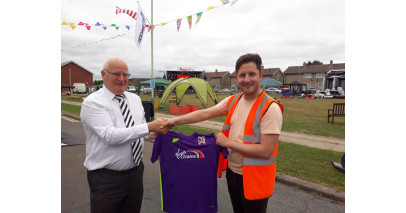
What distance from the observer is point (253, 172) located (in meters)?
2.00

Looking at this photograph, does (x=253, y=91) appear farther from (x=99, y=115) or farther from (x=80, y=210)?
(x=80, y=210)

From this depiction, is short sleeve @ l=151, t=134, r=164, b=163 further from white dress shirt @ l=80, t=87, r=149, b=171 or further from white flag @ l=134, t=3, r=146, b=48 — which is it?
white flag @ l=134, t=3, r=146, b=48

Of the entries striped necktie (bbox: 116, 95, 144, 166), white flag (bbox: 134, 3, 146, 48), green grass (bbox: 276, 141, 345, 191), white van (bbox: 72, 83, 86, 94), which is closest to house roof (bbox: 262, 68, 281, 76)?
white van (bbox: 72, 83, 86, 94)

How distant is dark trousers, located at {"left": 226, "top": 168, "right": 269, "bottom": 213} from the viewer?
2088mm

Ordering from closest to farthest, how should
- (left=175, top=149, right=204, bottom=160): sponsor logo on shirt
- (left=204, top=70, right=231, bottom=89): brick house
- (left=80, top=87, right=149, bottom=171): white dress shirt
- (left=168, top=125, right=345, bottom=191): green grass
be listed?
(left=80, top=87, right=149, bottom=171): white dress shirt, (left=175, top=149, right=204, bottom=160): sponsor logo on shirt, (left=168, top=125, right=345, bottom=191): green grass, (left=204, top=70, right=231, bottom=89): brick house

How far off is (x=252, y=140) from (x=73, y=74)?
62.8 m

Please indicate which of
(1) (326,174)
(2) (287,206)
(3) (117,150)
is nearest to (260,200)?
(3) (117,150)

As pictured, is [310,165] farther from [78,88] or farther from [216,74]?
[216,74]

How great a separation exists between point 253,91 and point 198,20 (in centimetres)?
853

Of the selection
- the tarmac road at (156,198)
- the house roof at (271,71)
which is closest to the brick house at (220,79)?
the house roof at (271,71)

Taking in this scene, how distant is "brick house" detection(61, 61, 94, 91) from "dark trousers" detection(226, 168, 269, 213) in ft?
199

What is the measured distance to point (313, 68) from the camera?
2459 inches

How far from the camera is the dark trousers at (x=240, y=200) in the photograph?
6.85 feet

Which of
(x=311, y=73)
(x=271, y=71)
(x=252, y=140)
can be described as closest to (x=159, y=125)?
(x=252, y=140)
